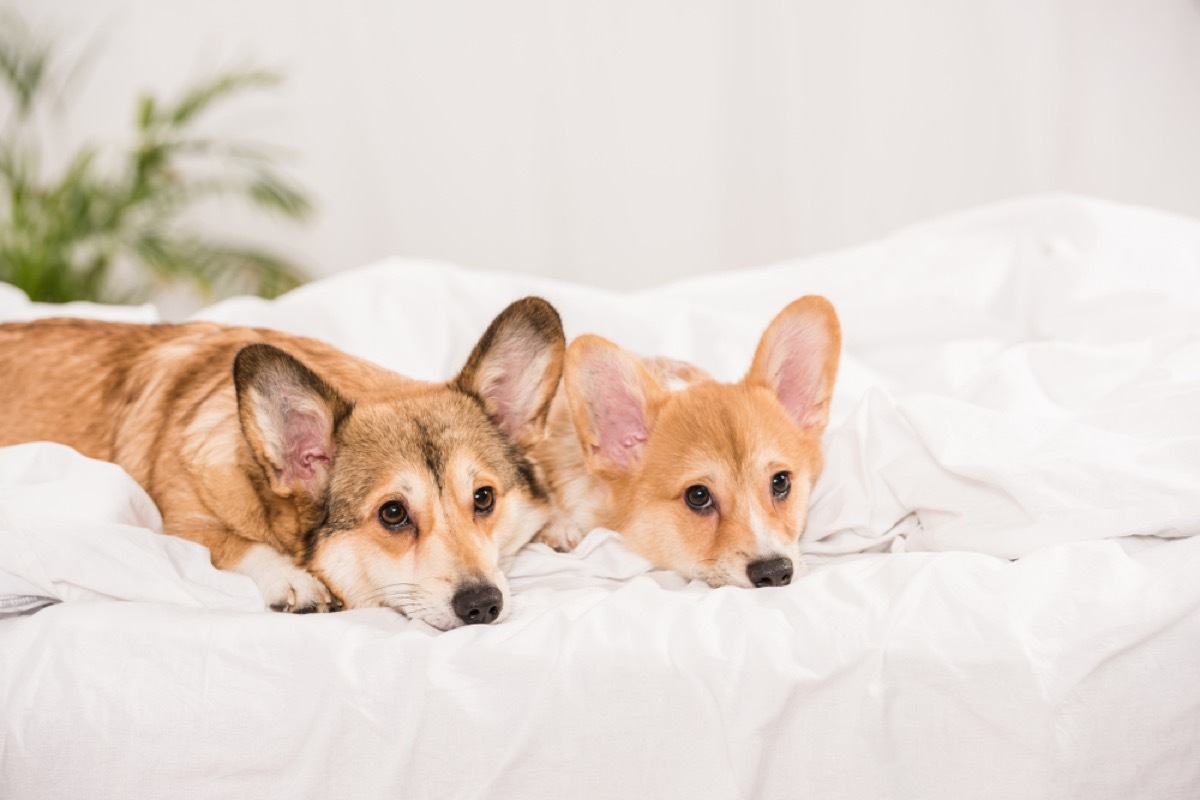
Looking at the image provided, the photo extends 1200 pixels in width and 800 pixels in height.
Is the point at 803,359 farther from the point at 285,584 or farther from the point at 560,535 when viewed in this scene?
the point at 285,584

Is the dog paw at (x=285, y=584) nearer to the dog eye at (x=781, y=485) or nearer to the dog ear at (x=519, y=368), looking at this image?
the dog ear at (x=519, y=368)

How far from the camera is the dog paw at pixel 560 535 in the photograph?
226 centimetres

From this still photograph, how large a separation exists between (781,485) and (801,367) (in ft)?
1.00

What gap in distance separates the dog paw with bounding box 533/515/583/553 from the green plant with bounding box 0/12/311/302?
2802 mm

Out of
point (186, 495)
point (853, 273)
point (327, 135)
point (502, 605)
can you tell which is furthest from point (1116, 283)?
point (327, 135)

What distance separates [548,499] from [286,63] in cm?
433

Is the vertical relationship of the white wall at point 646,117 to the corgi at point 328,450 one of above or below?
above

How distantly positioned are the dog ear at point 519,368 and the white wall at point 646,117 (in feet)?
12.2

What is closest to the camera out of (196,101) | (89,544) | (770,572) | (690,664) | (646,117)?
(690,664)

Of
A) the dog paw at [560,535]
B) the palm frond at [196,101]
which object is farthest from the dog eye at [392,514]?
the palm frond at [196,101]

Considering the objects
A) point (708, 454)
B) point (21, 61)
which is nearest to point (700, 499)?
point (708, 454)

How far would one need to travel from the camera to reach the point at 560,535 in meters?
2.28

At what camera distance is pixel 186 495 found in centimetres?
213

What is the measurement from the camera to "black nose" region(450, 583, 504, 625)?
72.2 inches
